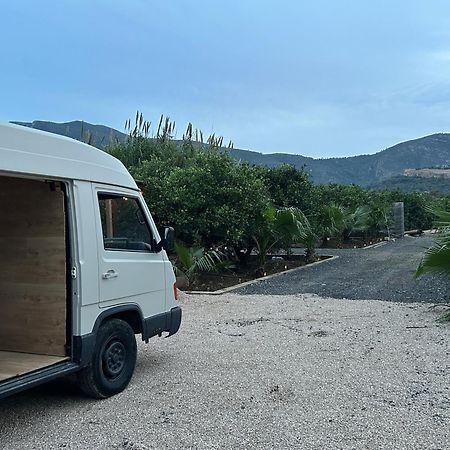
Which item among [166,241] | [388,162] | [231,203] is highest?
[388,162]

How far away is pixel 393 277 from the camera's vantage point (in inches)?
549

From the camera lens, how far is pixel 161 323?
20.0ft

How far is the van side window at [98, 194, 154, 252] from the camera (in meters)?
5.38

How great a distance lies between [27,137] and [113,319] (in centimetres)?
198

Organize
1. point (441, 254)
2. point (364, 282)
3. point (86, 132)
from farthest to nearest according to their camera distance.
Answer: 1. point (86, 132)
2. point (364, 282)
3. point (441, 254)

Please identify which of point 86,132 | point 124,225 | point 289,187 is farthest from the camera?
point 86,132

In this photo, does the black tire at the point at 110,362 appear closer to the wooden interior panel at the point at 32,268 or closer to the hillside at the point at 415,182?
the wooden interior panel at the point at 32,268

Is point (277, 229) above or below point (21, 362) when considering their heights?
above

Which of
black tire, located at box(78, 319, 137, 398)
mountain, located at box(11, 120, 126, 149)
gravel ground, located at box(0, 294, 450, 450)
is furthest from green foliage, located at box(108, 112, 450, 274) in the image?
black tire, located at box(78, 319, 137, 398)

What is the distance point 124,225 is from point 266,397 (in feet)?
7.67

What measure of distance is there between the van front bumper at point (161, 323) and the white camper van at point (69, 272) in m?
0.02

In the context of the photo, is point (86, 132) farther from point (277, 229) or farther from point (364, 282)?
point (364, 282)

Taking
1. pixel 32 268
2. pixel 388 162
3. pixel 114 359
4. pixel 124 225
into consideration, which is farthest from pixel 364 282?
pixel 388 162

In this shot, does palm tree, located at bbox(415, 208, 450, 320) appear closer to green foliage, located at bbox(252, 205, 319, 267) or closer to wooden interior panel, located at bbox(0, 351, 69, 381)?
green foliage, located at bbox(252, 205, 319, 267)
